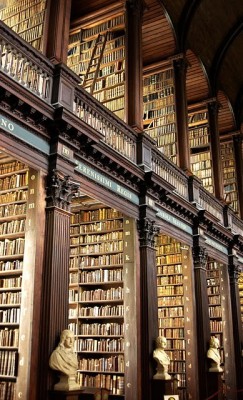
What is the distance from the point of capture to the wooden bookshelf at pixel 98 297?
6812 mm

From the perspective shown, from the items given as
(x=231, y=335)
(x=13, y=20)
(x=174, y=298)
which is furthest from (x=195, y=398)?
(x=13, y=20)

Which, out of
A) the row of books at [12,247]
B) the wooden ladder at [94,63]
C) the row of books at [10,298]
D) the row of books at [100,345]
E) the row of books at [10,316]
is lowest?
the row of books at [100,345]

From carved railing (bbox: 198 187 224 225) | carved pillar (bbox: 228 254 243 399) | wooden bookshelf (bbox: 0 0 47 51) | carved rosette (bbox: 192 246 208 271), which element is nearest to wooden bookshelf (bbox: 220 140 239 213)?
carved railing (bbox: 198 187 224 225)

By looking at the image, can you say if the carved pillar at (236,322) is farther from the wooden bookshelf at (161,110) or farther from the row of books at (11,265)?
the row of books at (11,265)

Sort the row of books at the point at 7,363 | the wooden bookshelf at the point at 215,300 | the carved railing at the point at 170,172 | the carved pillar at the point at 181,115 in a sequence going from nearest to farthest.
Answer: the row of books at the point at 7,363 < the carved railing at the point at 170,172 < the carved pillar at the point at 181,115 < the wooden bookshelf at the point at 215,300

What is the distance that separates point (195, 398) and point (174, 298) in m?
1.81

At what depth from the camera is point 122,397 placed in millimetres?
6543

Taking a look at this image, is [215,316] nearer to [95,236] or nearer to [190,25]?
[95,236]

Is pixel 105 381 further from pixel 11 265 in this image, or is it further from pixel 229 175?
pixel 229 175

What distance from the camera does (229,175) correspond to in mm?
13359

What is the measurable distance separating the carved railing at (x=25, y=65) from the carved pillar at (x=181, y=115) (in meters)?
4.20

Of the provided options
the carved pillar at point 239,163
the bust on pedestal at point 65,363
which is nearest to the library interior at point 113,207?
the bust on pedestal at point 65,363

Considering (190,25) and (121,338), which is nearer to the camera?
(121,338)

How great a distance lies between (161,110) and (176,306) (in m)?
4.00
